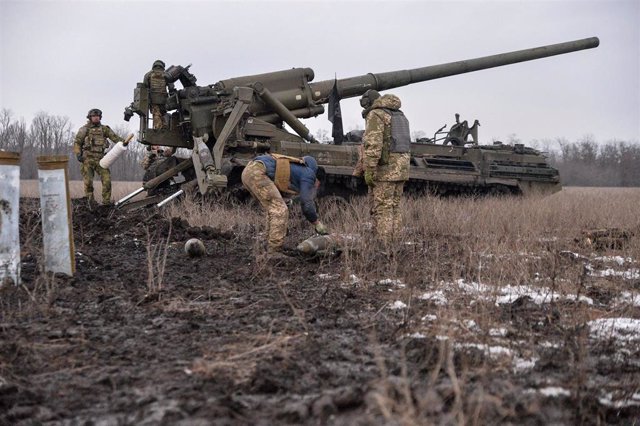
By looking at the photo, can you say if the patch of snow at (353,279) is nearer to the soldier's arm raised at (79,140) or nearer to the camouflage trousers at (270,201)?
the camouflage trousers at (270,201)

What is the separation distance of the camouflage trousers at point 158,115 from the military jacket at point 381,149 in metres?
4.90

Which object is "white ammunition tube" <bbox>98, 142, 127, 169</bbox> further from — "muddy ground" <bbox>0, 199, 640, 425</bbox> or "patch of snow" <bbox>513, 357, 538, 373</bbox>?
"patch of snow" <bbox>513, 357, 538, 373</bbox>

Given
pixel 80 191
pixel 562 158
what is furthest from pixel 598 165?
pixel 80 191

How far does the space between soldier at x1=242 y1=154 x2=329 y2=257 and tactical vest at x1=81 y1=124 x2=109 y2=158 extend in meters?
6.79

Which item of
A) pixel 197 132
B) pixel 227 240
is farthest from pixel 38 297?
pixel 197 132

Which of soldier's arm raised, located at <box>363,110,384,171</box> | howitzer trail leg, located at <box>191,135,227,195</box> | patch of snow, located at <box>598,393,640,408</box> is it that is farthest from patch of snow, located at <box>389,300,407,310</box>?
howitzer trail leg, located at <box>191,135,227,195</box>

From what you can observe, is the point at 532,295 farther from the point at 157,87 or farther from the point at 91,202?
the point at 91,202

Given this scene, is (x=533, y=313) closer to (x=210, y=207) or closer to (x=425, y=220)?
(x=425, y=220)

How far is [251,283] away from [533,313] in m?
2.27

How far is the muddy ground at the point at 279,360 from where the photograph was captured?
2688 mm

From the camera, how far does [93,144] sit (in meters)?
13.1

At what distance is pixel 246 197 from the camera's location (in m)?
11.6

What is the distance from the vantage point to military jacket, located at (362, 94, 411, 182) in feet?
26.9

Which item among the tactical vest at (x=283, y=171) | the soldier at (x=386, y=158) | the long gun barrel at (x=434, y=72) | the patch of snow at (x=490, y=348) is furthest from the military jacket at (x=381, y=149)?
the long gun barrel at (x=434, y=72)
